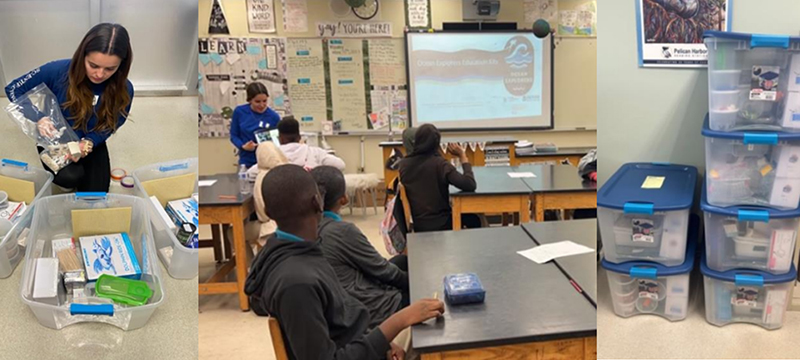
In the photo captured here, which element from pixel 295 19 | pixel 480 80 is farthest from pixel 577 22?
pixel 295 19

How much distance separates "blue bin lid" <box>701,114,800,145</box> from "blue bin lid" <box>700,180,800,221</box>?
237 millimetres

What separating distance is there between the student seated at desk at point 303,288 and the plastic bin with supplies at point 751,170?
130 cm

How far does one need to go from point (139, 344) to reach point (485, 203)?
3.43 feet

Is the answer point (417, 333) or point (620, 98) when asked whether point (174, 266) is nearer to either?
point (417, 333)

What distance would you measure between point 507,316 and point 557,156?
1774 mm

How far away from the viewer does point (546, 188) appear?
69.8 inches

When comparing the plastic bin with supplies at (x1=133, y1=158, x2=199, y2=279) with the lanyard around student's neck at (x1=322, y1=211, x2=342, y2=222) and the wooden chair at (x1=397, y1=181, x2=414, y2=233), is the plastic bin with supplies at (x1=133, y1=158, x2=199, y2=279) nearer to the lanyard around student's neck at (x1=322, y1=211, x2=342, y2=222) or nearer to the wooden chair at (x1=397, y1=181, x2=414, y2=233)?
the lanyard around student's neck at (x1=322, y1=211, x2=342, y2=222)

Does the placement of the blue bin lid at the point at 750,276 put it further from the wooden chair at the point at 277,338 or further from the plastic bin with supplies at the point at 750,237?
the wooden chair at the point at 277,338

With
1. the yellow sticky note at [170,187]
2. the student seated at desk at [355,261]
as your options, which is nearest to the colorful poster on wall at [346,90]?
the yellow sticky note at [170,187]

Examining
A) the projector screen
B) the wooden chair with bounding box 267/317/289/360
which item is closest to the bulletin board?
the projector screen

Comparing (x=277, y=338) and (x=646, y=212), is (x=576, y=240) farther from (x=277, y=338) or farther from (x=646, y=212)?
(x=277, y=338)

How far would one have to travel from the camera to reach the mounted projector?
149 inches

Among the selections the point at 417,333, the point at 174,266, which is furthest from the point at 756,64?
the point at 174,266

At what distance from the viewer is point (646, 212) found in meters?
1.79
